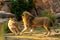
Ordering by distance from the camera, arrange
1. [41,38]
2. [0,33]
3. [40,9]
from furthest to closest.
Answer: [40,9], [41,38], [0,33]

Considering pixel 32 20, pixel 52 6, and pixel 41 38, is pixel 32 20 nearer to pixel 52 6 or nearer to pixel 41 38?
pixel 41 38

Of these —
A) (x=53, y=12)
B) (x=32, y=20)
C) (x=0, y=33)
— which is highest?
(x=0, y=33)

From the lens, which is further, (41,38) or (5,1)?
(5,1)

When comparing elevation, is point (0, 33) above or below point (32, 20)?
above

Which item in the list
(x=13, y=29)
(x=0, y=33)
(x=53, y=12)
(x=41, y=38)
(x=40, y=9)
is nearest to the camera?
(x=0, y=33)

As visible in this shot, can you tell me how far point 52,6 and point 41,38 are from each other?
395 inches

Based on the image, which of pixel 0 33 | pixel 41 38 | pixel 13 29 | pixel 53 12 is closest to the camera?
pixel 0 33

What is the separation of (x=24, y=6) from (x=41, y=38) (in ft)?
31.4

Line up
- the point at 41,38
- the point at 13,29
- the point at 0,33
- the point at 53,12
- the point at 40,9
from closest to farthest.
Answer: the point at 0,33 → the point at 41,38 → the point at 13,29 → the point at 53,12 → the point at 40,9

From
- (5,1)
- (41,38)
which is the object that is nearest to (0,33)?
(41,38)

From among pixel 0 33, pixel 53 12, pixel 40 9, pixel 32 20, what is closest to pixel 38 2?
pixel 40 9

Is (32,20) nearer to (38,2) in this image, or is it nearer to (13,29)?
(13,29)

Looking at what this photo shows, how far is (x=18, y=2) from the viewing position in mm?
17234

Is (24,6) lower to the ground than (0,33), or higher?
lower
